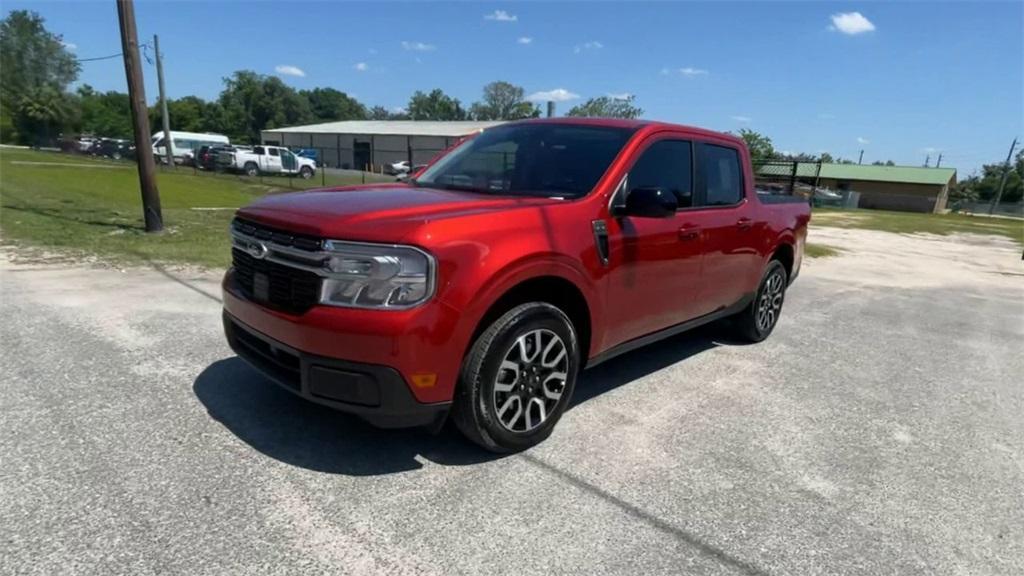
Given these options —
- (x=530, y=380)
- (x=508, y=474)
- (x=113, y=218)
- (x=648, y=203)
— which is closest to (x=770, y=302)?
(x=648, y=203)

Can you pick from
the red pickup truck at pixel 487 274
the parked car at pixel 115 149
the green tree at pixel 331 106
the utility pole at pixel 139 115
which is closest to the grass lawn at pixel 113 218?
the utility pole at pixel 139 115

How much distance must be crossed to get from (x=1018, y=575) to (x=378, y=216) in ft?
10.1

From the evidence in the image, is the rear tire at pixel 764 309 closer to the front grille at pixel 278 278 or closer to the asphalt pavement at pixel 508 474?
the asphalt pavement at pixel 508 474

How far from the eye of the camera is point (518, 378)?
3121mm

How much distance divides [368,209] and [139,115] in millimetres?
9037

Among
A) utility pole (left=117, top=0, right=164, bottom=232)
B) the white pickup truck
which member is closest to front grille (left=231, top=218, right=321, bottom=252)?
utility pole (left=117, top=0, right=164, bottom=232)

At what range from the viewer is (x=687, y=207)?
168 inches

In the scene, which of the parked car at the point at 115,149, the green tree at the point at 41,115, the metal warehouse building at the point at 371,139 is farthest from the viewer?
the green tree at the point at 41,115

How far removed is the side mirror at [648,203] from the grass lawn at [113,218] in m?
6.15

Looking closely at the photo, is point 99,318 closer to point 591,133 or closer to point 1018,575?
point 591,133

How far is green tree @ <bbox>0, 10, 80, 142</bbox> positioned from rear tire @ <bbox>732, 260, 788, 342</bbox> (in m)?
93.1

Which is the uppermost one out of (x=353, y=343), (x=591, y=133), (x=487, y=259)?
(x=591, y=133)

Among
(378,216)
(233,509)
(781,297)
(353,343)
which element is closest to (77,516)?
(233,509)

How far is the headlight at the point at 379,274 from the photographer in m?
2.63
